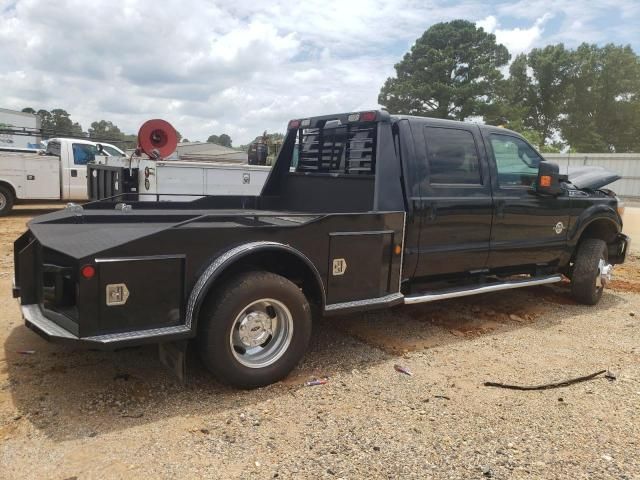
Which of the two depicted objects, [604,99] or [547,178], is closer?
[547,178]

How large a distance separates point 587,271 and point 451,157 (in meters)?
2.50

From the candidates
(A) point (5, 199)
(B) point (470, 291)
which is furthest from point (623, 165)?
(A) point (5, 199)

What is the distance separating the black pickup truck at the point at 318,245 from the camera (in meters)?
3.13

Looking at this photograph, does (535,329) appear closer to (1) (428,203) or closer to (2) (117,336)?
(1) (428,203)

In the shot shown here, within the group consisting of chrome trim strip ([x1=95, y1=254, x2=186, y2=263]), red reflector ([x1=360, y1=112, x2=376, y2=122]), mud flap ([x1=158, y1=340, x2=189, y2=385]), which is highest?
red reflector ([x1=360, y1=112, x2=376, y2=122])

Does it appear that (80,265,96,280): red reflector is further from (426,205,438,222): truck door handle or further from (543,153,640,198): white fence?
(543,153,640,198): white fence

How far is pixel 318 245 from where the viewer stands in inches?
150

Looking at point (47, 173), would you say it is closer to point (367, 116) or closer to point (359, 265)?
point (367, 116)

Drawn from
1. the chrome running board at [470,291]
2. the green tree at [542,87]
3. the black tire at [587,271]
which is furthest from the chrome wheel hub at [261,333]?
the green tree at [542,87]

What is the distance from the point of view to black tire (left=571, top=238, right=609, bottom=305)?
6.07m

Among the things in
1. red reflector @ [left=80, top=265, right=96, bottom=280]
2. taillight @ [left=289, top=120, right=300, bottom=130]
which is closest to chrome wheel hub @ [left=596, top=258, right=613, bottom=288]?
taillight @ [left=289, top=120, right=300, bottom=130]

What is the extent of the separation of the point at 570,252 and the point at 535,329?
4.02 feet

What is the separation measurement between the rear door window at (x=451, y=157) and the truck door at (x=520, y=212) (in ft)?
0.82

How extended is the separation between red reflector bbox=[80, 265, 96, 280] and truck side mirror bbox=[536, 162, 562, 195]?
4.24 metres
